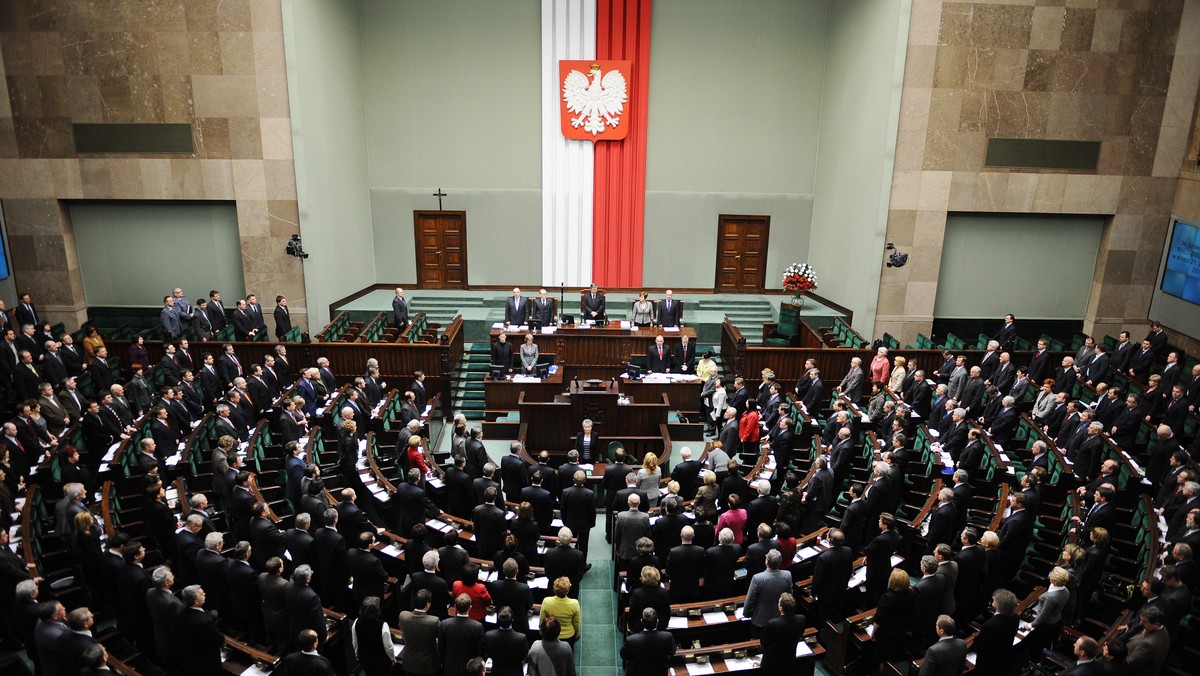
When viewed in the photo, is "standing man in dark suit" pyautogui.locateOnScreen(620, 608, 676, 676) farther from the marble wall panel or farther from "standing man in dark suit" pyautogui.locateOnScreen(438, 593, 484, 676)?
the marble wall panel

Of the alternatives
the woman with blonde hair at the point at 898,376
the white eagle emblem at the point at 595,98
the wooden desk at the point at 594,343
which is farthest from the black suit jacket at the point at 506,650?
the white eagle emblem at the point at 595,98

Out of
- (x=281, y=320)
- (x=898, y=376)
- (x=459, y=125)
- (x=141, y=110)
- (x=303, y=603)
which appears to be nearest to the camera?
(x=303, y=603)

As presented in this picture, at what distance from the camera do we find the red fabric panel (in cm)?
1861

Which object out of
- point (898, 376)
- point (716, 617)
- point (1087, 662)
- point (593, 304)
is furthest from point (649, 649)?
point (593, 304)

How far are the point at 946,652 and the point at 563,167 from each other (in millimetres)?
15938

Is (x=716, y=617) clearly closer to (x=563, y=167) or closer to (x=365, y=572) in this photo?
(x=365, y=572)

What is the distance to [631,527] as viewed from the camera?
7879 mm

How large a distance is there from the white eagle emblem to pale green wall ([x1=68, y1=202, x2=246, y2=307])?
315 inches

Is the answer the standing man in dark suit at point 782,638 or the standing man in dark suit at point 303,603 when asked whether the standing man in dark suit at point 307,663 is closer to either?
the standing man in dark suit at point 303,603

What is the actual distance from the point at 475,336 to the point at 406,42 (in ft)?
25.8

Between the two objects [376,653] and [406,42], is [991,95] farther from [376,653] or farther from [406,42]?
[376,653]

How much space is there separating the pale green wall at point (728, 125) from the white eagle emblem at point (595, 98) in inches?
36.2

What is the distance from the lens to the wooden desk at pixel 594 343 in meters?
14.7

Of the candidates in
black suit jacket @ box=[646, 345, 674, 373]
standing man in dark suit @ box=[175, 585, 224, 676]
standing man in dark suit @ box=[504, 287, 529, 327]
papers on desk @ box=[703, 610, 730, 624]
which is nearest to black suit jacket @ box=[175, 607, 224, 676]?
standing man in dark suit @ box=[175, 585, 224, 676]
